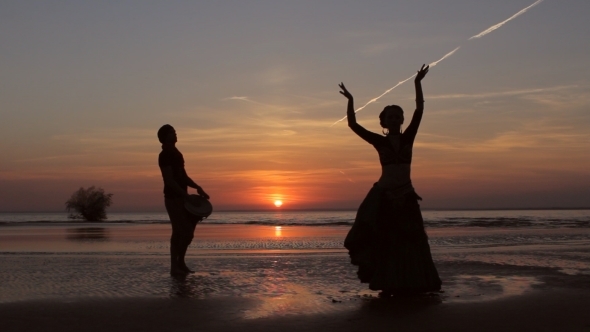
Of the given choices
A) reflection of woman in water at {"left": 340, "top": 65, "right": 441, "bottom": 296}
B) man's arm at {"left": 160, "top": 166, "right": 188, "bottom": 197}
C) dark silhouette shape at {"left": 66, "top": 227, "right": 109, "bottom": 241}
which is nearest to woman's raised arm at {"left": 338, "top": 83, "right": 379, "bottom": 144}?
reflection of woman in water at {"left": 340, "top": 65, "right": 441, "bottom": 296}

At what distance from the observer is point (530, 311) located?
5.63 meters

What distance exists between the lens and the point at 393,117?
22.9 feet

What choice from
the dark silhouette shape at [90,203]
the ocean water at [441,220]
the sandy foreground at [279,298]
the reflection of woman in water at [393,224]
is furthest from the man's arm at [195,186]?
the dark silhouette shape at [90,203]

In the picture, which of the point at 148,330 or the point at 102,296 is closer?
the point at 148,330

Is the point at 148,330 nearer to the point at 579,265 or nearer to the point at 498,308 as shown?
the point at 498,308

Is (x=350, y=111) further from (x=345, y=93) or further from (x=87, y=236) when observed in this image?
(x=87, y=236)

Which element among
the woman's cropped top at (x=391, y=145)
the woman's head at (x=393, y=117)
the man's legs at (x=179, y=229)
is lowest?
the man's legs at (x=179, y=229)

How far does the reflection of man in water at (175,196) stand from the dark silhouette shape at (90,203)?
4519 cm

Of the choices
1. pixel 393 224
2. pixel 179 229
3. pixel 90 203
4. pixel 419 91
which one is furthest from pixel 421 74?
pixel 90 203

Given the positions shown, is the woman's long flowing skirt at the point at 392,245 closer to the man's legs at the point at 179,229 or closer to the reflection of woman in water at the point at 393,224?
the reflection of woman in water at the point at 393,224

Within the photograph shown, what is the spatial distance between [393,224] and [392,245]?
24 centimetres

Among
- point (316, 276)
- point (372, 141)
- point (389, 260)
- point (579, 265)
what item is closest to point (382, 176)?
point (372, 141)

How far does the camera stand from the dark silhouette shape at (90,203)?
52.2m

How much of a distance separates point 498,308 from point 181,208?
4.97 metres
